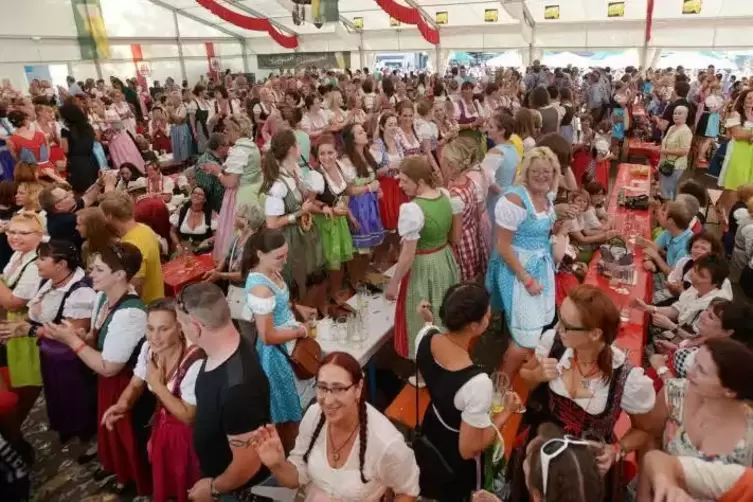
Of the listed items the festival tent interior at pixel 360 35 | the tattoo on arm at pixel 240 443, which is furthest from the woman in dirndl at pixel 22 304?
the festival tent interior at pixel 360 35

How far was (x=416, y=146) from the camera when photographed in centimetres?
506

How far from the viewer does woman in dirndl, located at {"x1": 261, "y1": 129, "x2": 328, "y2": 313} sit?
3.32 meters

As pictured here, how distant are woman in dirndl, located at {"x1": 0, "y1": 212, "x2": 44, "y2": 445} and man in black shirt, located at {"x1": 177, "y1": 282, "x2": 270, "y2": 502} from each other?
4.47 ft

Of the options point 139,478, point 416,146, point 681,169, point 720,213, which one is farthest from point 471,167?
point 681,169

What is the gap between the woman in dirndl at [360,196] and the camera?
4148 millimetres

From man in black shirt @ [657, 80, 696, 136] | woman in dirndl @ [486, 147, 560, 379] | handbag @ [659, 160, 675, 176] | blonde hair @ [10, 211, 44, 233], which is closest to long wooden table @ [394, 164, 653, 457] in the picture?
woman in dirndl @ [486, 147, 560, 379]

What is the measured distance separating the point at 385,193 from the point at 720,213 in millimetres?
2854

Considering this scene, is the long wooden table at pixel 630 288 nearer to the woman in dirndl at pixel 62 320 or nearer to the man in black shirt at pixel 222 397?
the man in black shirt at pixel 222 397

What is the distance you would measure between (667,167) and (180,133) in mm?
6345

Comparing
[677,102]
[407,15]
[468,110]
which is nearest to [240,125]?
[468,110]

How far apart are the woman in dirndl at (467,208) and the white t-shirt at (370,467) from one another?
1.50 metres

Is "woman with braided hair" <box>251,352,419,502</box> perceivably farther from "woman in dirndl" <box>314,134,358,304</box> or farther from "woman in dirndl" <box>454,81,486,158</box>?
"woman in dirndl" <box>454,81,486,158</box>

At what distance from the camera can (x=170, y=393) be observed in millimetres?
1887

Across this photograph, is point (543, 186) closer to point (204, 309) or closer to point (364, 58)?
point (204, 309)
